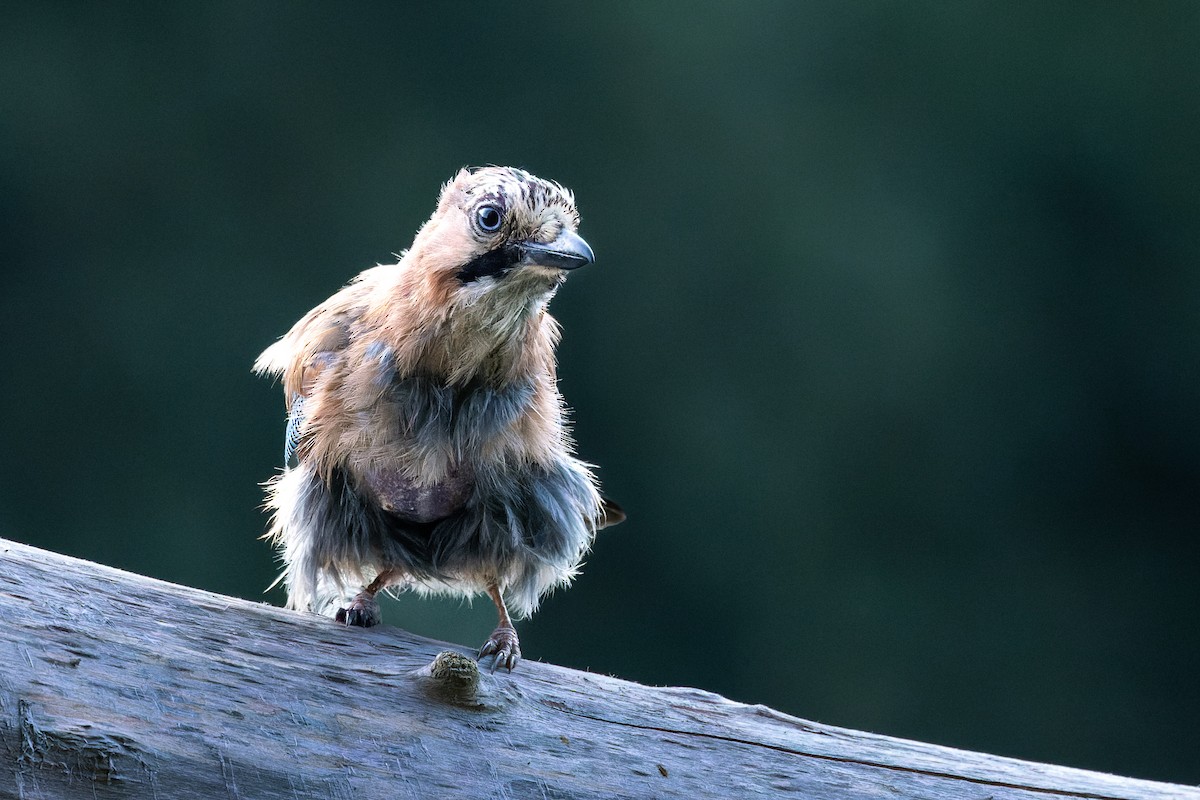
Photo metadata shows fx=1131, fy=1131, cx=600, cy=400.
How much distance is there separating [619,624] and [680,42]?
311cm

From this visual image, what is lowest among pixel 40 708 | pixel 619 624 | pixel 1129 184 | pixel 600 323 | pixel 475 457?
pixel 40 708

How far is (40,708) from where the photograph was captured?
6.35 ft

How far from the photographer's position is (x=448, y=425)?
2703mm

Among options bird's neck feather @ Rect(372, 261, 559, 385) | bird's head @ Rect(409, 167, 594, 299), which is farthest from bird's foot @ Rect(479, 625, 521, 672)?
bird's head @ Rect(409, 167, 594, 299)

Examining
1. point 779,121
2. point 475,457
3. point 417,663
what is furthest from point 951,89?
point 417,663

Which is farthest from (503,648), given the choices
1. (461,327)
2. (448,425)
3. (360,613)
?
(461,327)

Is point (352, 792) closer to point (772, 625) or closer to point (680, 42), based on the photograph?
point (772, 625)

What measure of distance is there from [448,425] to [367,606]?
1.75 feet

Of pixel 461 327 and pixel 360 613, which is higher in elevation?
pixel 461 327

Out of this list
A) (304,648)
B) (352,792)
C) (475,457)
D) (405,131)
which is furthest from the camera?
(405,131)

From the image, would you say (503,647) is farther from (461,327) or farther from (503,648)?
(461,327)

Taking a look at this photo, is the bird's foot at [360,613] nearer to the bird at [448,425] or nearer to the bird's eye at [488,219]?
the bird at [448,425]

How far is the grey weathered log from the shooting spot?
77.3 inches

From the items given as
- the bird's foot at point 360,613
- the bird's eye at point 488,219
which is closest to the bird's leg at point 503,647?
the bird's foot at point 360,613
